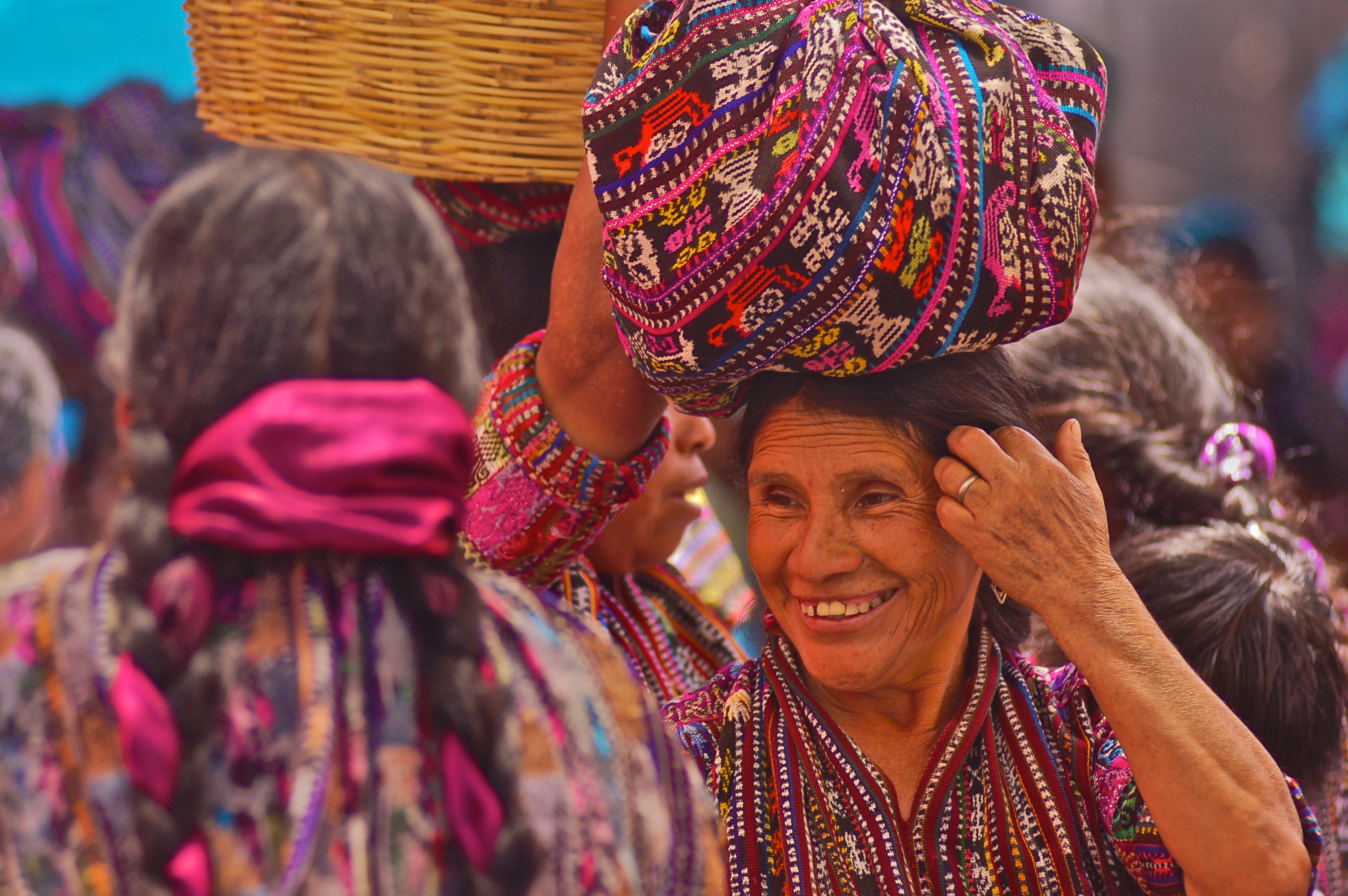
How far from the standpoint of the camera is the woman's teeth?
1920 mm

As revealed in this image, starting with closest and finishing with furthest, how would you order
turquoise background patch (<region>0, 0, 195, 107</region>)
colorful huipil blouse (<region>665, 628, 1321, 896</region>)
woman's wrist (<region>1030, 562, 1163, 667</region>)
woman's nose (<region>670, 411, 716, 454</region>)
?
woman's wrist (<region>1030, 562, 1163, 667</region>)
colorful huipil blouse (<region>665, 628, 1321, 896</region>)
woman's nose (<region>670, 411, 716, 454</region>)
turquoise background patch (<region>0, 0, 195, 107</region>)

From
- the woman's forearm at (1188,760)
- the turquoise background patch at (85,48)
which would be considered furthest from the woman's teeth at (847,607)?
the turquoise background patch at (85,48)

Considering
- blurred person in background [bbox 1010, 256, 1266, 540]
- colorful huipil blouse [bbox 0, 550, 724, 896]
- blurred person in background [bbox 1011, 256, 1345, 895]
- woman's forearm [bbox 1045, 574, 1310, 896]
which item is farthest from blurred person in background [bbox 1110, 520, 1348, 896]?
colorful huipil blouse [bbox 0, 550, 724, 896]

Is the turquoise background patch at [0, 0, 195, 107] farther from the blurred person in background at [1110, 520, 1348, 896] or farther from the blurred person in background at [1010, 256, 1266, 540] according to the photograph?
the blurred person in background at [1110, 520, 1348, 896]

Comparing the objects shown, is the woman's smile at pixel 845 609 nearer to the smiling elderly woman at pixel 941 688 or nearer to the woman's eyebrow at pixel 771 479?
the smiling elderly woman at pixel 941 688

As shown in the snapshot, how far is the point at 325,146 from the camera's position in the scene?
2064 mm

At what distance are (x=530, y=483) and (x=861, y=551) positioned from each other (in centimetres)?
55

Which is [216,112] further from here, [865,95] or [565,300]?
[865,95]

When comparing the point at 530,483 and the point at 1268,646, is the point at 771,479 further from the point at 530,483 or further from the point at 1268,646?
the point at 1268,646

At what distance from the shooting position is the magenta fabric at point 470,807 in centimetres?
110

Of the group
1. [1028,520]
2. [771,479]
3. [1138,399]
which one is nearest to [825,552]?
[771,479]

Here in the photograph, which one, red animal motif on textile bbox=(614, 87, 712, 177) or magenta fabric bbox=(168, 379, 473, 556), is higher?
red animal motif on textile bbox=(614, 87, 712, 177)

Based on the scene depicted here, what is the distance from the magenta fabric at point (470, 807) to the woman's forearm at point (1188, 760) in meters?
0.98

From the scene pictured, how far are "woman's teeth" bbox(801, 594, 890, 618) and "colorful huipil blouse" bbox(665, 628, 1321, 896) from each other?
0.59 ft
